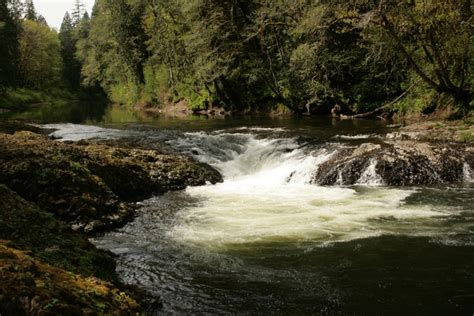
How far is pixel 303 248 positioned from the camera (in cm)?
911

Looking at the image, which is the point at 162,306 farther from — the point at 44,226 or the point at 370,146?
the point at 370,146

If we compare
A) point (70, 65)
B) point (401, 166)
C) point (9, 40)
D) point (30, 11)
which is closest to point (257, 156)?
point (401, 166)

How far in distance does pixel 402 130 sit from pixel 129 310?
18049 millimetres

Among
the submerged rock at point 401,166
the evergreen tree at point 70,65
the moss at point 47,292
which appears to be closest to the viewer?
the moss at point 47,292

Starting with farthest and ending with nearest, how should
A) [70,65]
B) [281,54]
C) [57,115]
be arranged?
[70,65] < [57,115] < [281,54]

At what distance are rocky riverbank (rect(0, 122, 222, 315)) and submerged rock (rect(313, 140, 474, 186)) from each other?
4.45 meters

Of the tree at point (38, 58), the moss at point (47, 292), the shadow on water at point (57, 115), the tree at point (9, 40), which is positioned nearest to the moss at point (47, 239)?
the moss at point (47, 292)

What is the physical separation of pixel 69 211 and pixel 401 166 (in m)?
10.5

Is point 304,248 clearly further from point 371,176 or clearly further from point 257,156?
point 257,156

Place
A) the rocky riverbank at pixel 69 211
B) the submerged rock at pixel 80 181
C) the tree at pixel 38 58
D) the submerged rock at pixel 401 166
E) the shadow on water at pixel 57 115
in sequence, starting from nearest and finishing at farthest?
1. the rocky riverbank at pixel 69 211
2. the submerged rock at pixel 80 181
3. the submerged rock at pixel 401 166
4. the shadow on water at pixel 57 115
5. the tree at pixel 38 58

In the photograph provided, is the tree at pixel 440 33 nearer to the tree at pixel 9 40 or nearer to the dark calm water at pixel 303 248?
the dark calm water at pixel 303 248

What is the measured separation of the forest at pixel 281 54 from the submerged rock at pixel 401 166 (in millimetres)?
6396

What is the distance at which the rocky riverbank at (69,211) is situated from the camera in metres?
4.95

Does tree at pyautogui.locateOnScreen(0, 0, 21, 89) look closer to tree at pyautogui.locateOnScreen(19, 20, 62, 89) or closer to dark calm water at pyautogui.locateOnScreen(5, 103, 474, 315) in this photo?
tree at pyautogui.locateOnScreen(19, 20, 62, 89)
